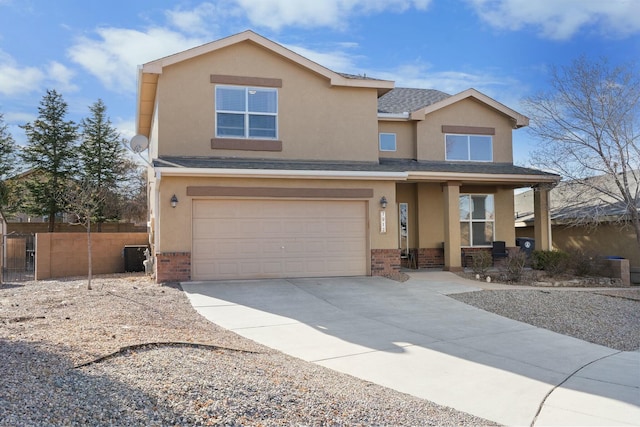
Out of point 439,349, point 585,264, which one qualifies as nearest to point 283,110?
point 439,349

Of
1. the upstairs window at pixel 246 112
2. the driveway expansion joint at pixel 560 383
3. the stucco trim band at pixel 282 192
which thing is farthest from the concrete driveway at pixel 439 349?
the upstairs window at pixel 246 112

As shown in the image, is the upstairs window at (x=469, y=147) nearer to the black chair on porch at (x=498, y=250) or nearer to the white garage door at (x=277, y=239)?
the black chair on porch at (x=498, y=250)

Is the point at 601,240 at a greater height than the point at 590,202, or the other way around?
the point at 590,202

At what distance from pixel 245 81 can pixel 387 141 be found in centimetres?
571

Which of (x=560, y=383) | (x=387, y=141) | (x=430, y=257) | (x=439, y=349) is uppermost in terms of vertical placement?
(x=387, y=141)

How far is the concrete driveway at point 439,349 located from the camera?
227 inches

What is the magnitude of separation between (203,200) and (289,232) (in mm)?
2581

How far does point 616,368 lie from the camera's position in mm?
7414

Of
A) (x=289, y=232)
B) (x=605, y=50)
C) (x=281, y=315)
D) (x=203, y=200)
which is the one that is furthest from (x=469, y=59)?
(x=281, y=315)

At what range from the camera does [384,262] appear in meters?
15.0

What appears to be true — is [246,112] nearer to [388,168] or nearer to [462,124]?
[388,168]

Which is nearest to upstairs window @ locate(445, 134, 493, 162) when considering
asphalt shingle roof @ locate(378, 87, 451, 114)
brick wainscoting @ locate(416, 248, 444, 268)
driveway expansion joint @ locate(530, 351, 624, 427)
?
asphalt shingle roof @ locate(378, 87, 451, 114)

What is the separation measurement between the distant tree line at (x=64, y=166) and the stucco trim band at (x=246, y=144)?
524 inches

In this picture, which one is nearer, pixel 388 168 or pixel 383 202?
pixel 383 202
